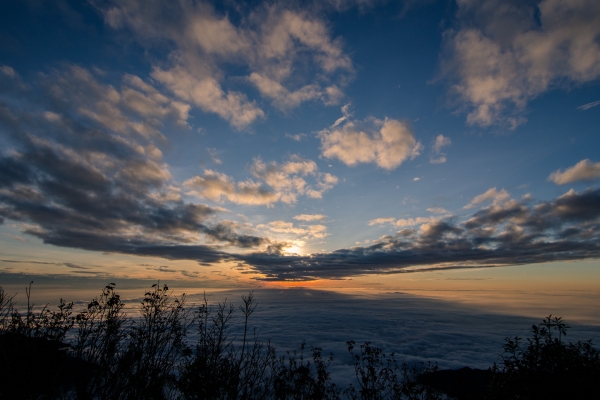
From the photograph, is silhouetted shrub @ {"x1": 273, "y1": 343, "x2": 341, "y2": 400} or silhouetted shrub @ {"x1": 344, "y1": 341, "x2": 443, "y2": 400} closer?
silhouetted shrub @ {"x1": 344, "y1": 341, "x2": 443, "y2": 400}

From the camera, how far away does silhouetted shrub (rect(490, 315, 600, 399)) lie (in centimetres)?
991

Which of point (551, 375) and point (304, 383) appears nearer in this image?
point (551, 375)

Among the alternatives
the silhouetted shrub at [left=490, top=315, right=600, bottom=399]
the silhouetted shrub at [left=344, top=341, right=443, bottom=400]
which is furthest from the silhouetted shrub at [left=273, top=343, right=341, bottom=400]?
the silhouetted shrub at [left=490, top=315, right=600, bottom=399]

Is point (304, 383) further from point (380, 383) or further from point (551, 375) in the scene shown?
point (551, 375)

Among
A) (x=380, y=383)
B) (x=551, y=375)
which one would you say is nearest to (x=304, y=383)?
(x=380, y=383)

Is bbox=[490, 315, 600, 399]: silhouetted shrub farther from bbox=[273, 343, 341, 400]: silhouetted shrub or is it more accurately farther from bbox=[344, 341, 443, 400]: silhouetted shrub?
bbox=[273, 343, 341, 400]: silhouetted shrub

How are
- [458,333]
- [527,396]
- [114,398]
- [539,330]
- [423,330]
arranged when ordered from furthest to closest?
1. [423,330]
2. [458,333]
3. [114,398]
4. [539,330]
5. [527,396]

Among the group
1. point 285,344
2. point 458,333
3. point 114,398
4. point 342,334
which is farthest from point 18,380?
point 458,333

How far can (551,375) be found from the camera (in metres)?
10.6

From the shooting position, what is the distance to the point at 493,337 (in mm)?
98812

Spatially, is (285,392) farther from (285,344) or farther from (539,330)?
(285,344)

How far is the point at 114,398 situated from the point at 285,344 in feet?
258

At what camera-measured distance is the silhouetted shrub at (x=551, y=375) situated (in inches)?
390

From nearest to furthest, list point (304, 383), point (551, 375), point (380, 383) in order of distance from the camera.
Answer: point (551, 375), point (304, 383), point (380, 383)
